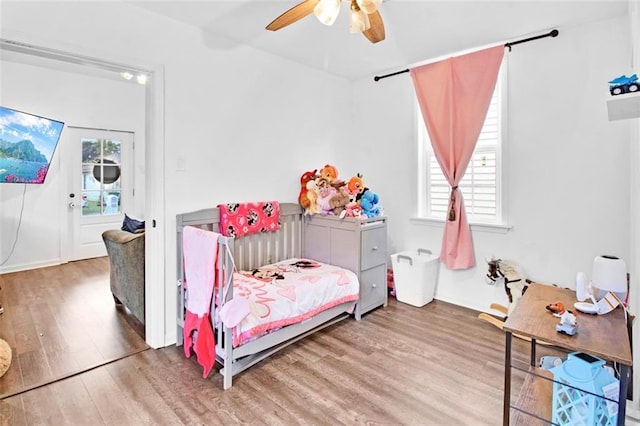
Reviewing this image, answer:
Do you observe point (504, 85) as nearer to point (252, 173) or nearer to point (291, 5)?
point (291, 5)

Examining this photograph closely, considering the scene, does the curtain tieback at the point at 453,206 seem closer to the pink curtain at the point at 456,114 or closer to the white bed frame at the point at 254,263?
the pink curtain at the point at 456,114

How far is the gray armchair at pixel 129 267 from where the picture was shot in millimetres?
2807

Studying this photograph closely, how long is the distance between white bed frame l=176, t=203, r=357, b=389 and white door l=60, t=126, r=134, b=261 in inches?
142

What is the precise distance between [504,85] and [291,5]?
1.96m

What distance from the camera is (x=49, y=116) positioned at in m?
4.75

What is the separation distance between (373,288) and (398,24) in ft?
7.43

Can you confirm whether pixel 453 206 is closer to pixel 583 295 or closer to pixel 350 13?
pixel 583 295

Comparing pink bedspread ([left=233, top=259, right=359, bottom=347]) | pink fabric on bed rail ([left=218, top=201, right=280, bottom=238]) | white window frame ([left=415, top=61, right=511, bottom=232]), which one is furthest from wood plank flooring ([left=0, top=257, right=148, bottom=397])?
white window frame ([left=415, top=61, right=511, bottom=232])

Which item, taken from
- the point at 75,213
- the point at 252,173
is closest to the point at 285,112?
the point at 252,173

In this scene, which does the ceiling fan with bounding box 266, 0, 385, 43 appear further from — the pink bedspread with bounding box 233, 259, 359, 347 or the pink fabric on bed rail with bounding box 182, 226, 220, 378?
the pink bedspread with bounding box 233, 259, 359, 347

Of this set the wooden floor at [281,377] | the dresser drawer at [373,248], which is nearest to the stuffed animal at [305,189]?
the dresser drawer at [373,248]

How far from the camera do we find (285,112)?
3422mm

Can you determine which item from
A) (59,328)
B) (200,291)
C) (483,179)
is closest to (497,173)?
(483,179)

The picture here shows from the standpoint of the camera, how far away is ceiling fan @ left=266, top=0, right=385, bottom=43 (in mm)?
1711
